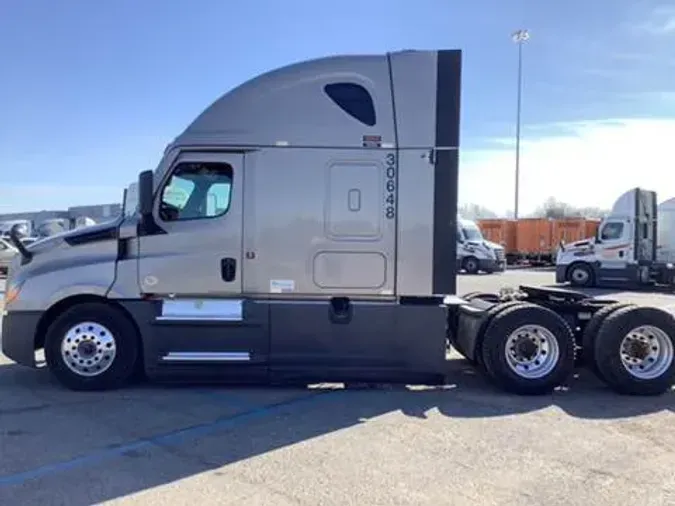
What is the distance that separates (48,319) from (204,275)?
186 cm

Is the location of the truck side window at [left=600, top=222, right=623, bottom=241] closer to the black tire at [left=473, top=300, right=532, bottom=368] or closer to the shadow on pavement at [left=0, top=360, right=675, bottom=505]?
the shadow on pavement at [left=0, top=360, right=675, bottom=505]

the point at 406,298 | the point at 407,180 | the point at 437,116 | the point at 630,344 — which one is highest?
the point at 437,116

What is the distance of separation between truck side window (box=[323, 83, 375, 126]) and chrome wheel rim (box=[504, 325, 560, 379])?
2.95m

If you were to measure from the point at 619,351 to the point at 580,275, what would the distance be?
18.7m

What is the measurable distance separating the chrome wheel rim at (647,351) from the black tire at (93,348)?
5617 mm

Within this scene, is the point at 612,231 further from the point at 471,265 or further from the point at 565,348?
the point at 565,348

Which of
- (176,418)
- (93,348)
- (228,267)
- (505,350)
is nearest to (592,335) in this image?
(505,350)

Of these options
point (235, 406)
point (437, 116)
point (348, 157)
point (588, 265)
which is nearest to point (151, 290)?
point (235, 406)

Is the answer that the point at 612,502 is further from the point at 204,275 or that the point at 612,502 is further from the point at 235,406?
the point at 204,275

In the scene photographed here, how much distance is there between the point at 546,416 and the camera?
7023 millimetres

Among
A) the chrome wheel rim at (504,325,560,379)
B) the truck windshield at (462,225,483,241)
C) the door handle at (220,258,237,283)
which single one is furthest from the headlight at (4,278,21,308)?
the truck windshield at (462,225,483,241)

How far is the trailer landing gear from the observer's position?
7.90 m

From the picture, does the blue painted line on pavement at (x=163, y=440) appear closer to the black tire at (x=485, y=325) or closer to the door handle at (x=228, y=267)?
the door handle at (x=228, y=267)

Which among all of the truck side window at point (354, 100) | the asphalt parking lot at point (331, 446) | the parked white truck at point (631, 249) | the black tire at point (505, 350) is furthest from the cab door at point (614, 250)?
the truck side window at point (354, 100)
